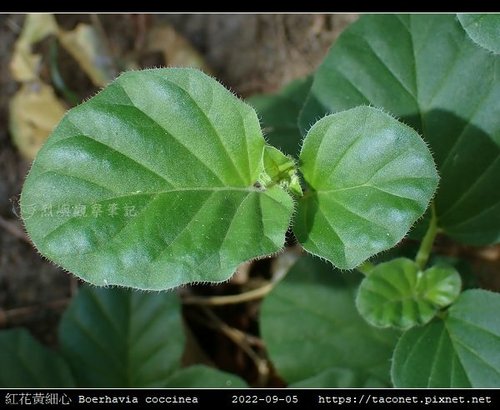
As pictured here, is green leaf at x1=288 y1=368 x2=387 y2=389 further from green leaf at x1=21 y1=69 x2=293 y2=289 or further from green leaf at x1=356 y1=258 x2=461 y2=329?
green leaf at x1=21 y1=69 x2=293 y2=289

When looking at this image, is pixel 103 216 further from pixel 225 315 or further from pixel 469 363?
pixel 225 315

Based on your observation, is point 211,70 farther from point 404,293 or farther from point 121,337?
point 404,293

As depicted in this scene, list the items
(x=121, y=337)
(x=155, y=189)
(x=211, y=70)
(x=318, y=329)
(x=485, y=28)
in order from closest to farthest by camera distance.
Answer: (x=155, y=189)
(x=485, y=28)
(x=318, y=329)
(x=121, y=337)
(x=211, y=70)

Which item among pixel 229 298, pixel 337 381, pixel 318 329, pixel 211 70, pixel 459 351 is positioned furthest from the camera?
pixel 211 70

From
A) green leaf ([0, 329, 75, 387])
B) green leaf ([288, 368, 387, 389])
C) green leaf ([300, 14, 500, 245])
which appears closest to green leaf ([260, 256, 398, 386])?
green leaf ([288, 368, 387, 389])

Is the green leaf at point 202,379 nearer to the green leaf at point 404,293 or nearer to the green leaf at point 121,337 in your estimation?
the green leaf at point 121,337
